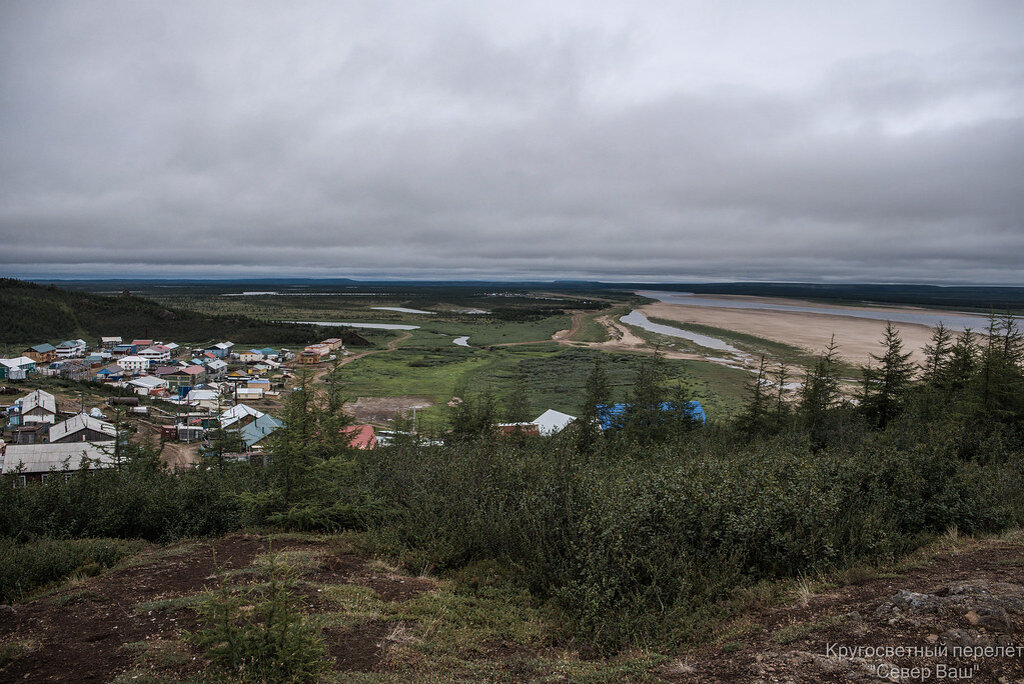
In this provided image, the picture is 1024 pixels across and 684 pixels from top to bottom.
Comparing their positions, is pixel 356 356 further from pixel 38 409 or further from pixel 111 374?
pixel 38 409

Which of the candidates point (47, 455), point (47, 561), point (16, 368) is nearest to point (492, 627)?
point (47, 561)

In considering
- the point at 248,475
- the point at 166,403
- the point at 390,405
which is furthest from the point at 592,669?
the point at 166,403

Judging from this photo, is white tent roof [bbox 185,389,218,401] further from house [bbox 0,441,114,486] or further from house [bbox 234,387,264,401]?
house [bbox 0,441,114,486]

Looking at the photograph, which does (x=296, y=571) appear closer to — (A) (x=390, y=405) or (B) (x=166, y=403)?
(A) (x=390, y=405)

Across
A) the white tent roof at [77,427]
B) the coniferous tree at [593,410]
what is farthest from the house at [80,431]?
the coniferous tree at [593,410]

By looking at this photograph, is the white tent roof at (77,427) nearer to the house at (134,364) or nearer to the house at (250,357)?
the house at (134,364)

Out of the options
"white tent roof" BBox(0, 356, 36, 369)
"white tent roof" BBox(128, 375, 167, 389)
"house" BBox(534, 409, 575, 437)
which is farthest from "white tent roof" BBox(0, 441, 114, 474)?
"white tent roof" BBox(0, 356, 36, 369)

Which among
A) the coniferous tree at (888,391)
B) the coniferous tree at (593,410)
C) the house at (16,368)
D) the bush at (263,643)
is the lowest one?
the house at (16,368)
